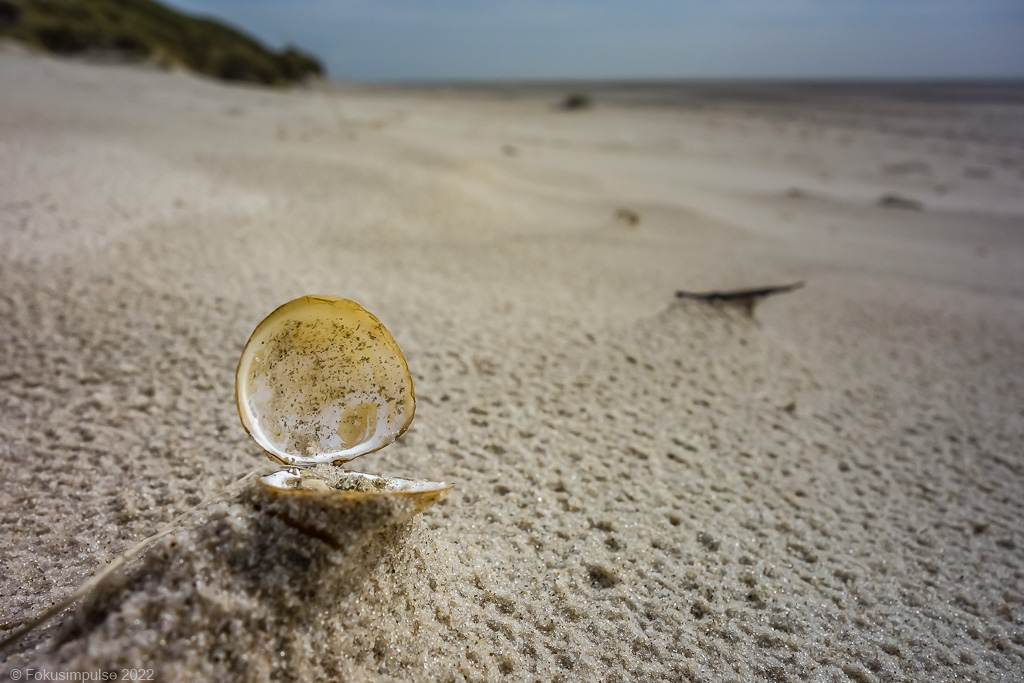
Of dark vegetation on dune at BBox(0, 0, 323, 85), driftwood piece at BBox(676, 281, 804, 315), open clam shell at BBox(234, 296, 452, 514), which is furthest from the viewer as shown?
dark vegetation on dune at BBox(0, 0, 323, 85)

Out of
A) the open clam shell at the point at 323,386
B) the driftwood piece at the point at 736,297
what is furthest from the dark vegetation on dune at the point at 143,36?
the open clam shell at the point at 323,386

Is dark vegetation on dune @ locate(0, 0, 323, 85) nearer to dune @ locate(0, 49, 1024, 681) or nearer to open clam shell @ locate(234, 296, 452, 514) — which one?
dune @ locate(0, 49, 1024, 681)

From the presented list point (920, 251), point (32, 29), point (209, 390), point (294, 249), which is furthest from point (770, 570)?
point (32, 29)

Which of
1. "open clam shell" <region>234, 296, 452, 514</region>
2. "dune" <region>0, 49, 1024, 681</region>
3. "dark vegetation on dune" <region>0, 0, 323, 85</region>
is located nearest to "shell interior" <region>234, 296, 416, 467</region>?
"open clam shell" <region>234, 296, 452, 514</region>

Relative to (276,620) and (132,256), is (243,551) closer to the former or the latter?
(276,620)

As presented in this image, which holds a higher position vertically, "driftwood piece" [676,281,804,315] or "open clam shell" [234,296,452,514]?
"open clam shell" [234,296,452,514]

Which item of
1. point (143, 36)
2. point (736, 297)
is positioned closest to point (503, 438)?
point (736, 297)
